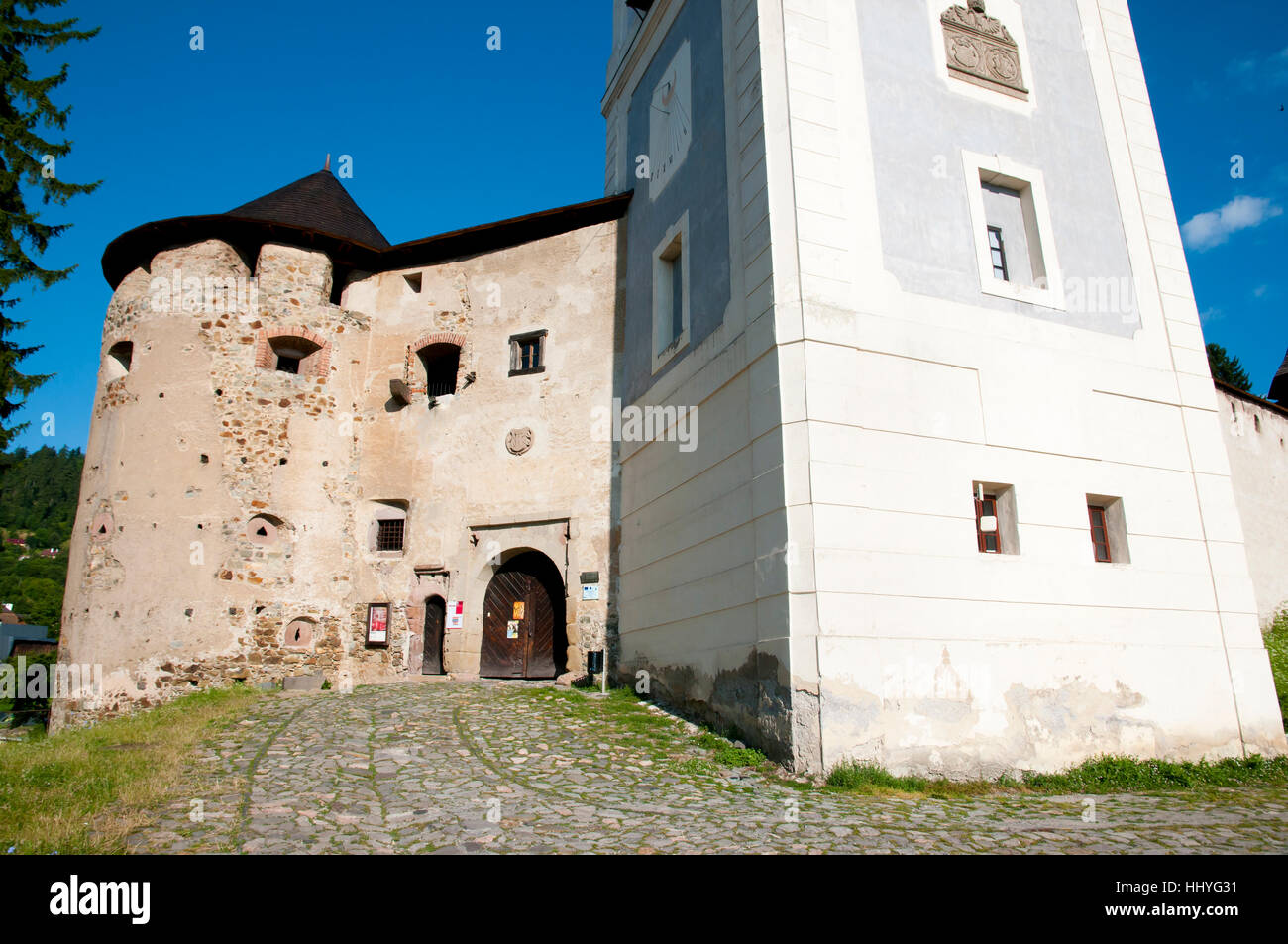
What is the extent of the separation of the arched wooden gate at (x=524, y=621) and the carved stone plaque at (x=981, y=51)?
934 cm

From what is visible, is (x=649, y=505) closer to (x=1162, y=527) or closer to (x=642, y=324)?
(x=642, y=324)

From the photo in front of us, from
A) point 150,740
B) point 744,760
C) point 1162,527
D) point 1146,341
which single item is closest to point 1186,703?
point 1162,527

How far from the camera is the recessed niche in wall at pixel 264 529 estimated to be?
13.6 m

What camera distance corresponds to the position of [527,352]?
48.1 feet

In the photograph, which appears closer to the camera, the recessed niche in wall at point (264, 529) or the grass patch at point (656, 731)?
the grass patch at point (656, 731)

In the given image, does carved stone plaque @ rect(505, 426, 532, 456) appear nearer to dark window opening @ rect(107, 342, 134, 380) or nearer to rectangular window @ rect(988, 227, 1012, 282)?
dark window opening @ rect(107, 342, 134, 380)

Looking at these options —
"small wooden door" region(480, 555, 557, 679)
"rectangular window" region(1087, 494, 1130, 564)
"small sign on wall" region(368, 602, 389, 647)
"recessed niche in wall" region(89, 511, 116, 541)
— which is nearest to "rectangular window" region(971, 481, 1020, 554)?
"rectangular window" region(1087, 494, 1130, 564)

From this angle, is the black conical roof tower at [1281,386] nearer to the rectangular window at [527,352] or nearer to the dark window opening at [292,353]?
the rectangular window at [527,352]

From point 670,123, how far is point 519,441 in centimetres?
567

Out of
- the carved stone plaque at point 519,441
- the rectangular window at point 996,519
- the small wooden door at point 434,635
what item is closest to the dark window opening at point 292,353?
the carved stone plaque at point 519,441

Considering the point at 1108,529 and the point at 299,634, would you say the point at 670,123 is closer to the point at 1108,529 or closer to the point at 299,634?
the point at 1108,529

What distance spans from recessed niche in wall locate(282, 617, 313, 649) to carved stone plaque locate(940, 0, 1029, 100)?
12748 mm

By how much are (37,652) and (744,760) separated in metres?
43.1

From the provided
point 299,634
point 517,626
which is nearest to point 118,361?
point 299,634
